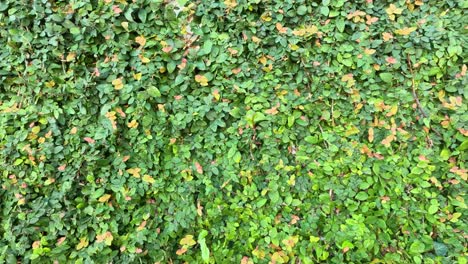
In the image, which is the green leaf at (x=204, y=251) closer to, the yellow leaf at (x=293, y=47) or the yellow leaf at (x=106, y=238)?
the yellow leaf at (x=106, y=238)

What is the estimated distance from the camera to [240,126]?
183 centimetres

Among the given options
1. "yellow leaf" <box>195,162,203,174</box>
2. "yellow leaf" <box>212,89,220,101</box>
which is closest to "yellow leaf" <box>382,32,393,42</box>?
"yellow leaf" <box>212,89,220,101</box>

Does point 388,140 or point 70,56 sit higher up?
point 70,56

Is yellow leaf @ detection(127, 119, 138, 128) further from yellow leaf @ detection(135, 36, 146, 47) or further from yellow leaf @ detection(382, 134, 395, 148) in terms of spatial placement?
yellow leaf @ detection(382, 134, 395, 148)

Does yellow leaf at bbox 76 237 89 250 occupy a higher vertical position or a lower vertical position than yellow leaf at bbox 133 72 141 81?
lower

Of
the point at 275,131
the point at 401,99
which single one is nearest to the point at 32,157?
the point at 275,131

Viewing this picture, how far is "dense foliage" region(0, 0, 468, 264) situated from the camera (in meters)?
1.79

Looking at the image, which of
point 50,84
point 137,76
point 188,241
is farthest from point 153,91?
point 188,241

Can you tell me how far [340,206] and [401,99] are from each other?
620 millimetres

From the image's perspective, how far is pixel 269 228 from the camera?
182cm

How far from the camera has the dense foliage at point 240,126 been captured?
1.79 meters

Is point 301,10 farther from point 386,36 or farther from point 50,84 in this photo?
point 50,84

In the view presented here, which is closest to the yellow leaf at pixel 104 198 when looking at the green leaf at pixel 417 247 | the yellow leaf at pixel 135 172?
the yellow leaf at pixel 135 172

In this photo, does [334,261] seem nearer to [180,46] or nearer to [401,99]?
[401,99]
